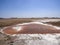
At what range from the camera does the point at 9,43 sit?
721cm

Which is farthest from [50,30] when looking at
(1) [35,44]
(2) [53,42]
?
(1) [35,44]

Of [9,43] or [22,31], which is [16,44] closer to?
[9,43]

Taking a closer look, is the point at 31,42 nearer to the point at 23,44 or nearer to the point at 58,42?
the point at 23,44

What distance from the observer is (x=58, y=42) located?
7.28 metres

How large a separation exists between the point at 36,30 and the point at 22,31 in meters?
1.23

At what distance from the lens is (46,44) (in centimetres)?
696

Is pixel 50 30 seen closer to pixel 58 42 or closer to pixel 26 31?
pixel 26 31

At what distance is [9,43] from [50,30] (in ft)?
14.1

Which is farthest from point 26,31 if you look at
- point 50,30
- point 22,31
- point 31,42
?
point 31,42

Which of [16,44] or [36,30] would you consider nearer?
[16,44]

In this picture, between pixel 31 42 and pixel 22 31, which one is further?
pixel 22 31

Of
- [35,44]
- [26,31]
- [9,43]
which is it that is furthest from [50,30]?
[9,43]

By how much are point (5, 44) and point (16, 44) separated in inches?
27.5

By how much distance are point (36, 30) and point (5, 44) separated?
3.87 meters
